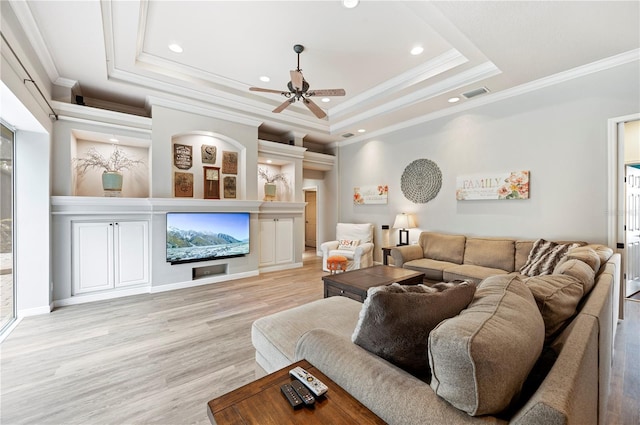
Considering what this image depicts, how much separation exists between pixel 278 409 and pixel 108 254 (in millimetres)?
3939

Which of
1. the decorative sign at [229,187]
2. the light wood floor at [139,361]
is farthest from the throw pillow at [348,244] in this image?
the decorative sign at [229,187]

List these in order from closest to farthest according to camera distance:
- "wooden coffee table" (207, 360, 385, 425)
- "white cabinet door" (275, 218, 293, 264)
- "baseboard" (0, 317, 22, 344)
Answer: "wooden coffee table" (207, 360, 385, 425) → "baseboard" (0, 317, 22, 344) → "white cabinet door" (275, 218, 293, 264)

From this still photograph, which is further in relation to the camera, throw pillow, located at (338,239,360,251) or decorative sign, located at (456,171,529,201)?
throw pillow, located at (338,239,360,251)

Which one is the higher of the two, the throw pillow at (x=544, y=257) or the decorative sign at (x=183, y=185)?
the decorative sign at (x=183, y=185)

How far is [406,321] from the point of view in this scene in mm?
1007

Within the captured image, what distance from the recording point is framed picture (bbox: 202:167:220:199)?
15.2 ft

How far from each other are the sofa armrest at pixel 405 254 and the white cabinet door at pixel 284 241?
2237 mm

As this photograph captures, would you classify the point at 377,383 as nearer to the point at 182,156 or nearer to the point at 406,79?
the point at 406,79

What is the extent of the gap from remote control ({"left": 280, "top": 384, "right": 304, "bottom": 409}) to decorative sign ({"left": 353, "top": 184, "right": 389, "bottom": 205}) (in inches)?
190

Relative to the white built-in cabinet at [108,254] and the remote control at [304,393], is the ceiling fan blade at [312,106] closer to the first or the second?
the white built-in cabinet at [108,254]

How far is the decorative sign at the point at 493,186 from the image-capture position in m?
3.69

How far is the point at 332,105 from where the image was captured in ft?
16.4

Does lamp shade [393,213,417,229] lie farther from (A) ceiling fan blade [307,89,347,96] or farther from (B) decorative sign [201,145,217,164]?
(B) decorative sign [201,145,217,164]

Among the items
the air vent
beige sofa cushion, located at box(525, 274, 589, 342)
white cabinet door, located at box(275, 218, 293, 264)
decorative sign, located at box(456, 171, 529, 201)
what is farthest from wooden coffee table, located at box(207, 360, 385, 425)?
white cabinet door, located at box(275, 218, 293, 264)
